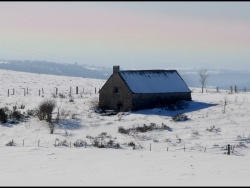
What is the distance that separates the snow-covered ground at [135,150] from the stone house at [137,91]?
1727 millimetres

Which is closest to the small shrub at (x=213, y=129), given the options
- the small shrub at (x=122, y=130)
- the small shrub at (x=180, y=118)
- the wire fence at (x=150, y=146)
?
the small shrub at (x=180, y=118)

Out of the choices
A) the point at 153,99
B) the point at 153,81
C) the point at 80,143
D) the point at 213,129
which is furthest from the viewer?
the point at 153,81

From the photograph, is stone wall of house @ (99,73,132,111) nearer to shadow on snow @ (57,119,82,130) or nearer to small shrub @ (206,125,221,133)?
shadow on snow @ (57,119,82,130)

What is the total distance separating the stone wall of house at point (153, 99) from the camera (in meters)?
51.1

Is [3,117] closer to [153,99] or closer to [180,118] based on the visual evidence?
[153,99]

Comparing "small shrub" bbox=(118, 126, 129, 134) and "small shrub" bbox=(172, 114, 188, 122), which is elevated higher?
"small shrub" bbox=(172, 114, 188, 122)

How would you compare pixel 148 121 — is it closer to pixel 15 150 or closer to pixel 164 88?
pixel 164 88

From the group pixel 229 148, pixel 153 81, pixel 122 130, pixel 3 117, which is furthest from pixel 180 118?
pixel 3 117

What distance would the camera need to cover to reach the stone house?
169 feet

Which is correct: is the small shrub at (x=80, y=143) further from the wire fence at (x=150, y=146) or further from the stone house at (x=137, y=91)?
the stone house at (x=137, y=91)

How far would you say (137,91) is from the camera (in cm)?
5150

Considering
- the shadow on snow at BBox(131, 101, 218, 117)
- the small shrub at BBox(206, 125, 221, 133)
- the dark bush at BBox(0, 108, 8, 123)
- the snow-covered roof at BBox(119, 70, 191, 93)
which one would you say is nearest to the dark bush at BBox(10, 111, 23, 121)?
the dark bush at BBox(0, 108, 8, 123)

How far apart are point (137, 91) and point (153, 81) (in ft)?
14.2

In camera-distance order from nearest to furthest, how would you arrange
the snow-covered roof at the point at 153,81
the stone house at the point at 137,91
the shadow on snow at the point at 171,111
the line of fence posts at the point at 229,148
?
the line of fence posts at the point at 229,148 < the shadow on snow at the point at 171,111 < the stone house at the point at 137,91 < the snow-covered roof at the point at 153,81
